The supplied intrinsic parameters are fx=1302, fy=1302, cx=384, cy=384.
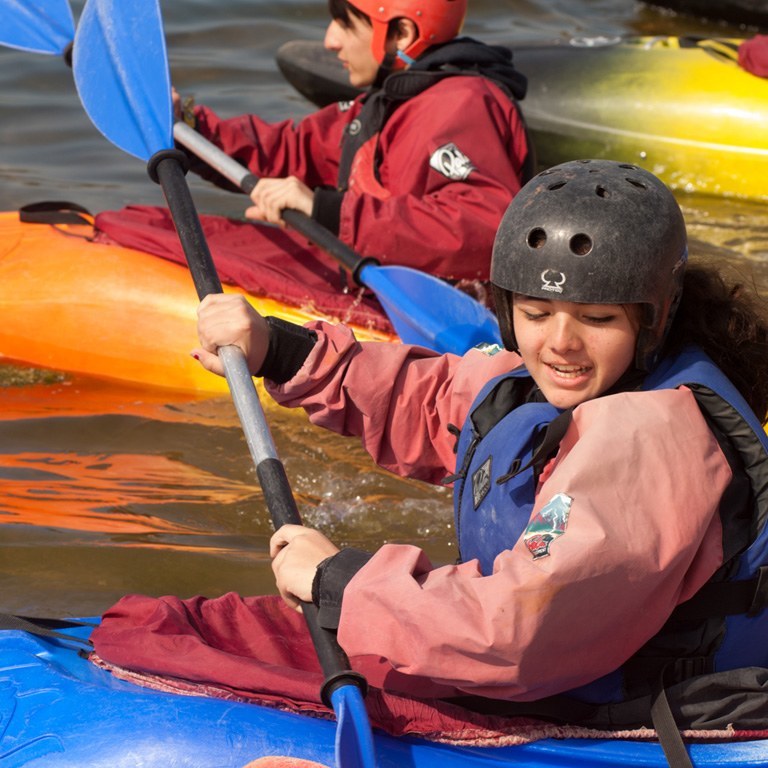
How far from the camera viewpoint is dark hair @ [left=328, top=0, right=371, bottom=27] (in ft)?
12.5

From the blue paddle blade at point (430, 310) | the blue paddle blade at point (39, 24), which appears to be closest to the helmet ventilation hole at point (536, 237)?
the blue paddle blade at point (430, 310)

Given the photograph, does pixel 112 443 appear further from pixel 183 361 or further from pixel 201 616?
pixel 201 616

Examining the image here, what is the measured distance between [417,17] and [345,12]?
8.7 inches

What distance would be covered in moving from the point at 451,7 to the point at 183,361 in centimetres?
129

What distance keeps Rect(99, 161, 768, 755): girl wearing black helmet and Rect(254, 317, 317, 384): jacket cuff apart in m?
0.38

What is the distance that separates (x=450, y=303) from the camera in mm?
3469

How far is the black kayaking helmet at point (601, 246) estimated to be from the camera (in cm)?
182

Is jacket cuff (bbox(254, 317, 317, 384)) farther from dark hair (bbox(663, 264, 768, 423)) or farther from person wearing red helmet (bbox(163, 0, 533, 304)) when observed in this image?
person wearing red helmet (bbox(163, 0, 533, 304))

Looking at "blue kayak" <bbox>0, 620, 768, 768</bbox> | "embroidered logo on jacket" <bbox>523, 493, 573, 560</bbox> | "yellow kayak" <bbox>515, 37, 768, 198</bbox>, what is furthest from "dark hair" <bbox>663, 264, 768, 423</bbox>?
"yellow kayak" <bbox>515, 37, 768, 198</bbox>

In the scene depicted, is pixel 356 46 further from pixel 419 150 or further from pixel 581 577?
pixel 581 577

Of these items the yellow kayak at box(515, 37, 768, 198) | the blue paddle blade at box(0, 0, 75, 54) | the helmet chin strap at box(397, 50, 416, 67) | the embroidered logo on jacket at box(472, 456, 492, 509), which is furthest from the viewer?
the yellow kayak at box(515, 37, 768, 198)

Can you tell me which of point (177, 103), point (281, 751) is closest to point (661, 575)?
point (281, 751)

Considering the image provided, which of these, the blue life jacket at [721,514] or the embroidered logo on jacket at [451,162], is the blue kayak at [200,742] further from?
the embroidered logo on jacket at [451,162]

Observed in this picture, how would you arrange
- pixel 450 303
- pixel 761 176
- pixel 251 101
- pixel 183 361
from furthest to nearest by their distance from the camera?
pixel 251 101 < pixel 761 176 < pixel 183 361 < pixel 450 303
